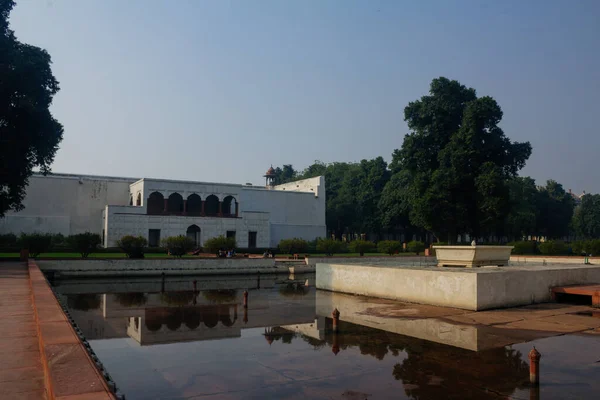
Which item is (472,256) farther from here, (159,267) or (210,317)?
(159,267)

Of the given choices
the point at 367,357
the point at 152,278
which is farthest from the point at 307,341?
the point at 152,278

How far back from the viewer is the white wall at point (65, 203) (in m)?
43.3

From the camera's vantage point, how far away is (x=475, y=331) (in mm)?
9836

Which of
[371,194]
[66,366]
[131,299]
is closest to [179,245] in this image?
[131,299]

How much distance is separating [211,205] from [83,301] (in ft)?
111

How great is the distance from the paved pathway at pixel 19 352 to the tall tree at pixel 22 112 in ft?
53.0

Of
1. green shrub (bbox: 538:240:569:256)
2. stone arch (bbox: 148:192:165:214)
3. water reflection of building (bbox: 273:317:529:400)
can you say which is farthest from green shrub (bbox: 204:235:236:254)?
water reflection of building (bbox: 273:317:529:400)

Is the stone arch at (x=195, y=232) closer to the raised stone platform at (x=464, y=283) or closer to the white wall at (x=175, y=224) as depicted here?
the white wall at (x=175, y=224)

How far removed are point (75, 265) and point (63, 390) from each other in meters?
22.7

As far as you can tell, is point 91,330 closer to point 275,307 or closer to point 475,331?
point 275,307

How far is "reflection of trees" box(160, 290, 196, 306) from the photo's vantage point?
1456cm

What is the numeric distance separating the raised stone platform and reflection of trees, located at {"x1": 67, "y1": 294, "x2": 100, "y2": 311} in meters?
7.99

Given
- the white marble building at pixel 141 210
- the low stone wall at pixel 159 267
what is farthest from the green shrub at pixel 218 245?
the white marble building at pixel 141 210

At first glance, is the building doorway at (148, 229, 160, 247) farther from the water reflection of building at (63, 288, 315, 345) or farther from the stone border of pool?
the stone border of pool
